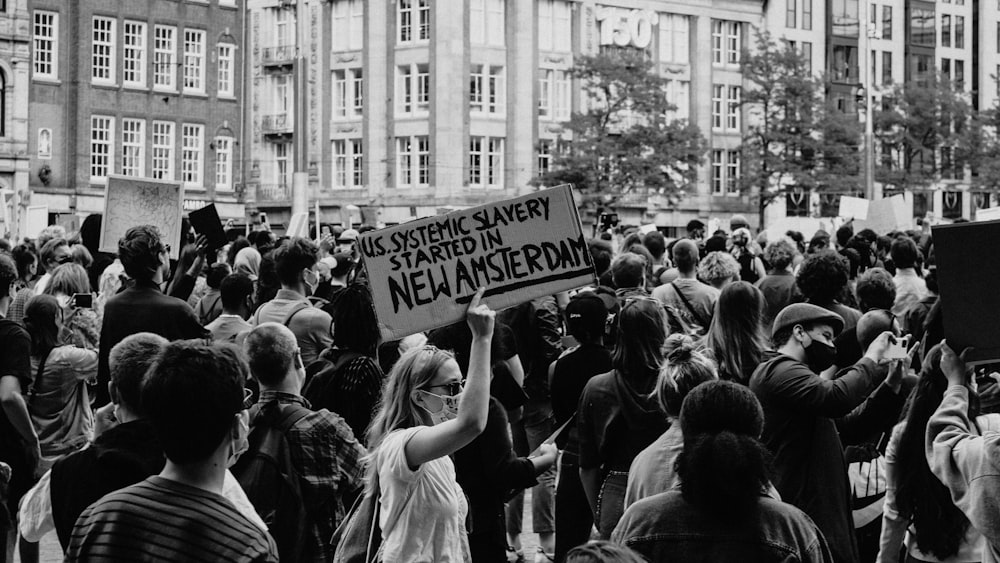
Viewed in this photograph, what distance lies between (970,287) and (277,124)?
191 ft

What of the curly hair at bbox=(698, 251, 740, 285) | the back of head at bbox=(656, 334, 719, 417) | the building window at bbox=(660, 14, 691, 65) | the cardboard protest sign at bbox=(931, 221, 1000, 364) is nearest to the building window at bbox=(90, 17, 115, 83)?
the building window at bbox=(660, 14, 691, 65)

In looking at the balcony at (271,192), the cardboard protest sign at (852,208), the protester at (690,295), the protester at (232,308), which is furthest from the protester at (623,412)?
the balcony at (271,192)

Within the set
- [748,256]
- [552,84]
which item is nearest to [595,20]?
[552,84]

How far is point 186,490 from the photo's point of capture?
3828 millimetres

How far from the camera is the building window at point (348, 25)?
60.7m

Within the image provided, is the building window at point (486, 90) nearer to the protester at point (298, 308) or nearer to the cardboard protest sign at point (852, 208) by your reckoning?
the cardboard protest sign at point (852, 208)

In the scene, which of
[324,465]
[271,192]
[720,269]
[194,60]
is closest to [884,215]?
[720,269]

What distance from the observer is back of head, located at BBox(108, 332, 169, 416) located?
5320mm

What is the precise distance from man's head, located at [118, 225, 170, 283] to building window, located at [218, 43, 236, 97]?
5201 cm

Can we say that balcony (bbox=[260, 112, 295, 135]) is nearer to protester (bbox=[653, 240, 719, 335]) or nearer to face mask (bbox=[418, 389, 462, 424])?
protester (bbox=[653, 240, 719, 335])

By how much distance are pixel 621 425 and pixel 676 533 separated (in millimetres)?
2876

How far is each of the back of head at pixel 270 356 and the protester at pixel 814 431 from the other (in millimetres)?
1967

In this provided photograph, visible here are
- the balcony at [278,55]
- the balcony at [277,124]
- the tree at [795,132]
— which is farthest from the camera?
the balcony at [278,55]

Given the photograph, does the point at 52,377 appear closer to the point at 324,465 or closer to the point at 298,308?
the point at 298,308
